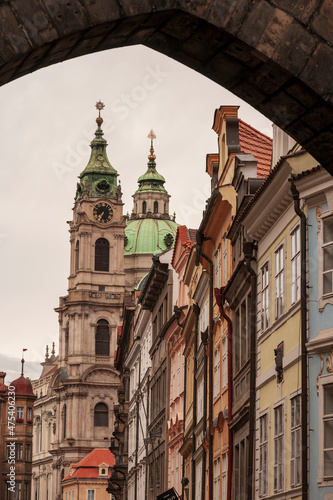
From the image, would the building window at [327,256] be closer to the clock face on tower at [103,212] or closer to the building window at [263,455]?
the building window at [263,455]

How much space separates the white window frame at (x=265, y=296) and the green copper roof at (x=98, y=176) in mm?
92490

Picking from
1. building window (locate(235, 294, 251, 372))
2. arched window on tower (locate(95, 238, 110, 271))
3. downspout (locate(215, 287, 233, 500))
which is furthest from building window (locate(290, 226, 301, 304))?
arched window on tower (locate(95, 238, 110, 271))

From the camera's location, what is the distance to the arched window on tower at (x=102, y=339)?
108m

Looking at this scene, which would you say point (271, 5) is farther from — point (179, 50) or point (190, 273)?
point (190, 273)

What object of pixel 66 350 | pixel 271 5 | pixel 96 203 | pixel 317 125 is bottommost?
pixel 317 125

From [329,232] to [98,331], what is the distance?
93354 mm

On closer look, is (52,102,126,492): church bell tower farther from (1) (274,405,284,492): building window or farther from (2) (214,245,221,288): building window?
(1) (274,405,284,492): building window

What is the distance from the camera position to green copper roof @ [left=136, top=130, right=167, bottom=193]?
141125 mm

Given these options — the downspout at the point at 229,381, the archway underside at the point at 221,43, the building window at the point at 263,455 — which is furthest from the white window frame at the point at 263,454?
the archway underside at the point at 221,43

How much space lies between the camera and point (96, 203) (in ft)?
366

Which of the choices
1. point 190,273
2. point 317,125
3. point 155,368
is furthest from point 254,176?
point 155,368

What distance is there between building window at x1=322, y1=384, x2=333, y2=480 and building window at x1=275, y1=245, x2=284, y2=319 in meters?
3.20

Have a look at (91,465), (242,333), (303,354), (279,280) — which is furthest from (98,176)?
(303,354)

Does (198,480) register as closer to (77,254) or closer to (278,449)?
(278,449)
